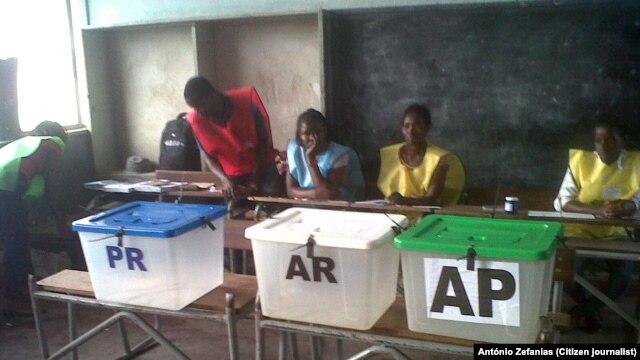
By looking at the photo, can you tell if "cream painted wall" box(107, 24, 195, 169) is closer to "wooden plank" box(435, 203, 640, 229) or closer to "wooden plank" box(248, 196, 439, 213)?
"wooden plank" box(248, 196, 439, 213)

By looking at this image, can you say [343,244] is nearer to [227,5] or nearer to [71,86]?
[227,5]

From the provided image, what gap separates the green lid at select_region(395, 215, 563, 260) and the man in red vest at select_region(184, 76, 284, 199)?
203 cm

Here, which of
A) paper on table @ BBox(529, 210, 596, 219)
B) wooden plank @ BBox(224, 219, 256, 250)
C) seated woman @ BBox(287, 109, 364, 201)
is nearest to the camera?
paper on table @ BBox(529, 210, 596, 219)

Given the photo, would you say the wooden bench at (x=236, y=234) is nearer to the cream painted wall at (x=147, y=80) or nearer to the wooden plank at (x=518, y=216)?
the wooden plank at (x=518, y=216)

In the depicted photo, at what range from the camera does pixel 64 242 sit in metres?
4.13

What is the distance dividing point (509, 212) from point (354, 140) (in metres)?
1.46

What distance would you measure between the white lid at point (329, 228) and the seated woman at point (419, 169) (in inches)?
47.1

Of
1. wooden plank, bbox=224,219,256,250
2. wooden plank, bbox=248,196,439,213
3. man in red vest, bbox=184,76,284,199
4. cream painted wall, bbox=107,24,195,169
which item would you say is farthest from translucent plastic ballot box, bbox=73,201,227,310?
Answer: cream painted wall, bbox=107,24,195,169

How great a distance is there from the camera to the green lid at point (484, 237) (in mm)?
1563

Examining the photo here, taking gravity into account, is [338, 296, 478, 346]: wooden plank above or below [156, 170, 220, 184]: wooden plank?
below

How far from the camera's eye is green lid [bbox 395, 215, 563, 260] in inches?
61.6

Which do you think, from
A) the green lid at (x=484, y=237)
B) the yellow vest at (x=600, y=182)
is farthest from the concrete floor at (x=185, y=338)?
the green lid at (x=484, y=237)

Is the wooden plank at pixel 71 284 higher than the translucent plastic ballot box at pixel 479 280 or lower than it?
lower

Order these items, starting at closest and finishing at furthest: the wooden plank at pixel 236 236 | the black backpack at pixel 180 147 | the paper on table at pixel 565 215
→ the paper on table at pixel 565 215
the wooden plank at pixel 236 236
the black backpack at pixel 180 147
